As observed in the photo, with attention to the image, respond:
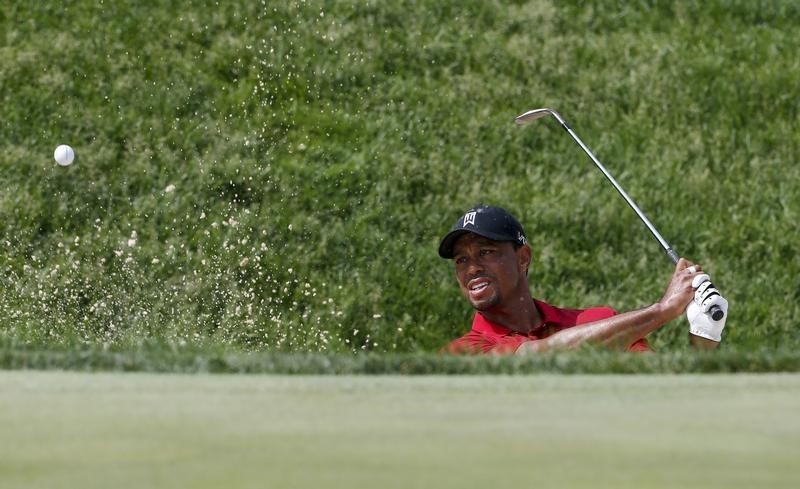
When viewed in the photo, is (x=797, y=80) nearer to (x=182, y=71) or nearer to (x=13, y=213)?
(x=182, y=71)

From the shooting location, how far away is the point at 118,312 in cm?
873

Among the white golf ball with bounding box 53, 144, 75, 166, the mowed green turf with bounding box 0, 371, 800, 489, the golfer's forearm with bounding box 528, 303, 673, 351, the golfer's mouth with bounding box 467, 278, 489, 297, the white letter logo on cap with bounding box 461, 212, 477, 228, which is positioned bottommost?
the golfer's forearm with bounding box 528, 303, 673, 351

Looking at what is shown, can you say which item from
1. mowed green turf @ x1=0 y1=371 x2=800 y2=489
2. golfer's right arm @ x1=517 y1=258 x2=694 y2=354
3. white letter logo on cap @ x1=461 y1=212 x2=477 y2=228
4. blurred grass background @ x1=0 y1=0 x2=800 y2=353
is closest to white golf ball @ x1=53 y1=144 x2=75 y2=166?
blurred grass background @ x1=0 y1=0 x2=800 y2=353

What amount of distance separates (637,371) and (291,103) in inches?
271

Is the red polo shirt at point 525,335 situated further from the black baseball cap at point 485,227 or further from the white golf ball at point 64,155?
the white golf ball at point 64,155

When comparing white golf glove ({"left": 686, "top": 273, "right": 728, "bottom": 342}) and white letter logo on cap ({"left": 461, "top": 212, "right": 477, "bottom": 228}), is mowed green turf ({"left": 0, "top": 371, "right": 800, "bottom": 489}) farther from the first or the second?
white letter logo on cap ({"left": 461, "top": 212, "right": 477, "bottom": 228})

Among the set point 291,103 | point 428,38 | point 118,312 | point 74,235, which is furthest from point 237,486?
point 428,38

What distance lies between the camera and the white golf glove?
5.88 metres

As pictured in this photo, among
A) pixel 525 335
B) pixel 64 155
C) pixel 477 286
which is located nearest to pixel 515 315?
pixel 525 335

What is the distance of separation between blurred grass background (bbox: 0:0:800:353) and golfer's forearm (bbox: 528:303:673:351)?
304 centimetres

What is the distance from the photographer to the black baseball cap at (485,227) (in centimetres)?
627

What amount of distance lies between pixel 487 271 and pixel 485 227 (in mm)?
220

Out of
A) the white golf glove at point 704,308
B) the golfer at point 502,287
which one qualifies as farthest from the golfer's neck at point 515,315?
the white golf glove at point 704,308

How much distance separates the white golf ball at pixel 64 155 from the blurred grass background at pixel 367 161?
283 millimetres
